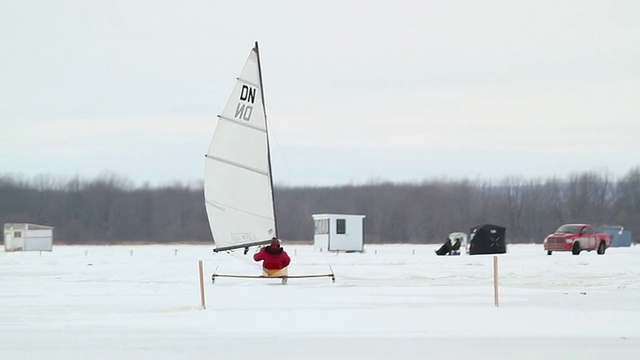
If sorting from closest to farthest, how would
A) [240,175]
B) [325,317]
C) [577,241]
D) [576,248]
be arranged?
[325,317] < [240,175] < [576,248] < [577,241]

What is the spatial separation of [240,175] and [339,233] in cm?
2235

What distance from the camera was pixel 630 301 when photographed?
64.5ft

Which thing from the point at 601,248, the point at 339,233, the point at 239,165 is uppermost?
the point at 239,165

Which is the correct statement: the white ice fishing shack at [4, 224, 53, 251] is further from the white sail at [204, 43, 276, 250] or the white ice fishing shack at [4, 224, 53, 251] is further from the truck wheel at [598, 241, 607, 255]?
the truck wheel at [598, 241, 607, 255]

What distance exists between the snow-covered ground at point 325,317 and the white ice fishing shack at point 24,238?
29.2 metres

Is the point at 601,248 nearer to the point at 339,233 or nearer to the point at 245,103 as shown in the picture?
the point at 339,233

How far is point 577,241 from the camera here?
42312 millimetres

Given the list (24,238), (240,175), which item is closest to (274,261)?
(240,175)

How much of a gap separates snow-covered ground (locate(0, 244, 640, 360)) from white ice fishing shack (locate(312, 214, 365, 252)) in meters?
21.4

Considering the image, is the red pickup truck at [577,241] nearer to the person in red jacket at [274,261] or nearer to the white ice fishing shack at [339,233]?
the white ice fishing shack at [339,233]

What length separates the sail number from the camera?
28047 millimetres

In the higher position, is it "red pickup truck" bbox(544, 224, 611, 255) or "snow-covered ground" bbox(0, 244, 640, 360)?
"red pickup truck" bbox(544, 224, 611, 255)

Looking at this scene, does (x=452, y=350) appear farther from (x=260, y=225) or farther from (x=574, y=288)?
(x=260, y=225)

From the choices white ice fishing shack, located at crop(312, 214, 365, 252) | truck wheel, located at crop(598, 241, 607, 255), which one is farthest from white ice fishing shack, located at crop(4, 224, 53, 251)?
truck wheel, located at crop(598, 241, 607, 255)
